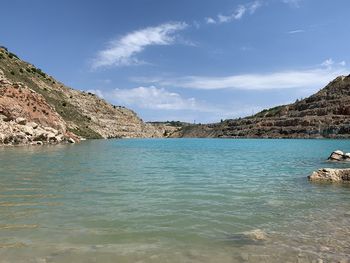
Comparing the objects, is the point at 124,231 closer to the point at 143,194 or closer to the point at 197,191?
the point at 143,194

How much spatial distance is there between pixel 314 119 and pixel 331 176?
470ft

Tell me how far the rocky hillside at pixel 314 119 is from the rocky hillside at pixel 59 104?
2476 inches

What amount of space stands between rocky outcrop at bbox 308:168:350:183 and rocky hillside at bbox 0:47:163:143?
63158mm

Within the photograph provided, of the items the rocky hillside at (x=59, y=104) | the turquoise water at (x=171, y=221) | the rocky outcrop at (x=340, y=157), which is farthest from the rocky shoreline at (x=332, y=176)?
the rocky hillside at (x=59, y=104)

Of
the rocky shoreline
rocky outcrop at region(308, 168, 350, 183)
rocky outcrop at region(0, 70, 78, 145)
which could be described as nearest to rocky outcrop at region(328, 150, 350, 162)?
the rocky shoreline

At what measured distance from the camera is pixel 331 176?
22359mm

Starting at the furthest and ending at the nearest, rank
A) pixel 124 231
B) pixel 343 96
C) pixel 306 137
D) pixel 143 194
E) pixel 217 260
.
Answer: pixel 343 96 → pixel 306 137 → pixel 143 194 → pixel 124 231 → pixel 217 260

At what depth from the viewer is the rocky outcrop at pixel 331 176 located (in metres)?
22.2

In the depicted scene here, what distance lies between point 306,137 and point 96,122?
8428 cm

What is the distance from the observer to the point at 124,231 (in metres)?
11.3

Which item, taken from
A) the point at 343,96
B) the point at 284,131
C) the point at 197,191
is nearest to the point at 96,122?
the point at 284,131

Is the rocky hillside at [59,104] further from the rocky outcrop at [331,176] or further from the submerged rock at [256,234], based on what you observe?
the submerged rock at [256,234]

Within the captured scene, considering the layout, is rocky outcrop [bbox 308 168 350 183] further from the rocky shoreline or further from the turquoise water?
the turquoise water

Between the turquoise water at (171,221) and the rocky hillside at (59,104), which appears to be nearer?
the turquoise water at (171,221)
